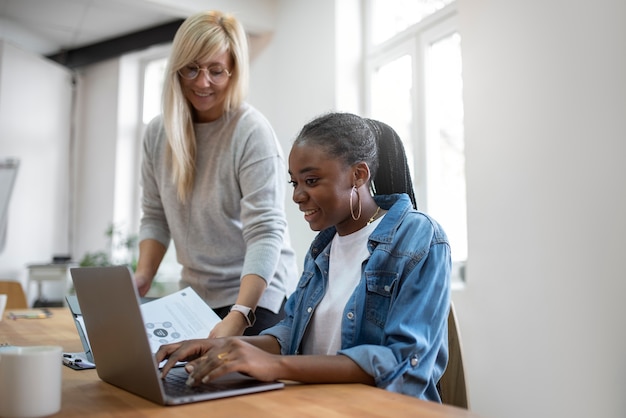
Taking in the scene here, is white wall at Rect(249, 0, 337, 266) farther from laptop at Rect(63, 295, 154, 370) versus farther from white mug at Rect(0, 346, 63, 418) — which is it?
white mug at Rect(0, 346, 63, 418)

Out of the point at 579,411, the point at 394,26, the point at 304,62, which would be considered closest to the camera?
the point at 579,411

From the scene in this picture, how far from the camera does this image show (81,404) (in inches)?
32.9

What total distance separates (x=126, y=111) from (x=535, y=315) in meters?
4.22

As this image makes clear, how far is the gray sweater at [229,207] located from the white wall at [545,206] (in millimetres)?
1022

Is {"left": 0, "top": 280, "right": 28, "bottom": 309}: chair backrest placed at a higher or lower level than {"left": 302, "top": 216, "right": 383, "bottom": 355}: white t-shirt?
lower

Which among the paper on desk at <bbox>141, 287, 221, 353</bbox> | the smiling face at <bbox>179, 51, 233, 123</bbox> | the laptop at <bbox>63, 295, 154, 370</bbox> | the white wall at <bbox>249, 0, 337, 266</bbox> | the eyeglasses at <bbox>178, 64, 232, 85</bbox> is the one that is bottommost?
the laptop at <bbox>63, 295, 154, 370</bbox>

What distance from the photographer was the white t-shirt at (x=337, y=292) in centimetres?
117

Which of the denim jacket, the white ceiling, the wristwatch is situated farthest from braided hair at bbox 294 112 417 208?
the white ceiling

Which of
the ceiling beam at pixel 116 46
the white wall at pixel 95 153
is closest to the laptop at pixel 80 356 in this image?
the ceiling beam at pixel 116 46

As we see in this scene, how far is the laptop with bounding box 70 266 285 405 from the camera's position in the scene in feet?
2.60

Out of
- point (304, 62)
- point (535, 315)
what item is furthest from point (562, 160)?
point (304, 62)

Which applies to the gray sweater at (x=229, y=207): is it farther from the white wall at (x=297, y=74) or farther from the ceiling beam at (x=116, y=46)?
the ceiling beam at (x=116, y=46)

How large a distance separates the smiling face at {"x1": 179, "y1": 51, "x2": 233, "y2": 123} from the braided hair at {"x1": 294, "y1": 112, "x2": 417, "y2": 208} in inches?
17.8

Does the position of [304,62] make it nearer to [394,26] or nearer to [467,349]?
[394,26]
